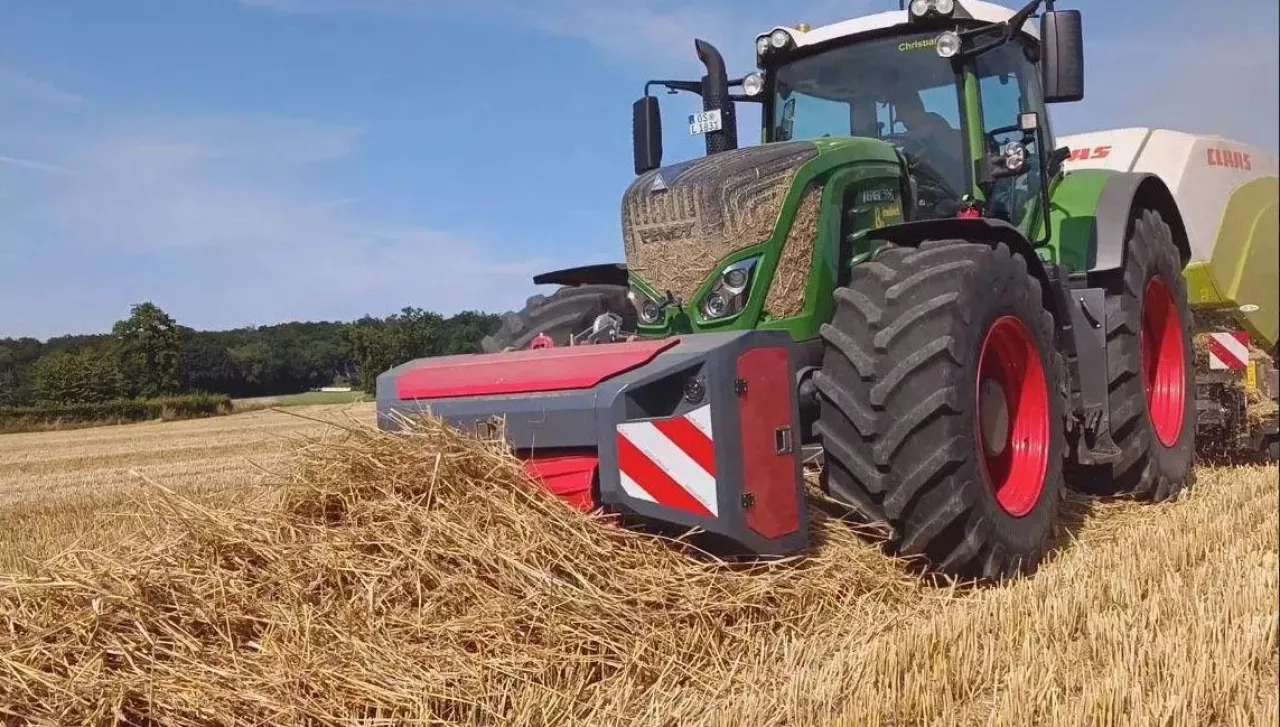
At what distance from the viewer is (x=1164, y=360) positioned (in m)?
6.21

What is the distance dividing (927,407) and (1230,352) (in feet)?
11.6

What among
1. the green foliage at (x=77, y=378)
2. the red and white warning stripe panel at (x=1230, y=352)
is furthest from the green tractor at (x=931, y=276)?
the green foliage at (x=77, y=378)

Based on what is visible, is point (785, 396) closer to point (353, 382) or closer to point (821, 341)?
point (821, 341)

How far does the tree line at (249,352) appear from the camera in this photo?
1930 inches

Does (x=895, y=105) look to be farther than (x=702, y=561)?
Yes

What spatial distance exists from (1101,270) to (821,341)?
1963 millimetres

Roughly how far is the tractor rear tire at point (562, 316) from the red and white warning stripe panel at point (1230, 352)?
3.49 metres

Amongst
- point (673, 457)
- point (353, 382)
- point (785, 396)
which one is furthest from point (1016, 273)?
point (353, 382)

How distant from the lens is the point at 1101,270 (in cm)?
545

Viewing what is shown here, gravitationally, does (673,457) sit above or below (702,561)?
above

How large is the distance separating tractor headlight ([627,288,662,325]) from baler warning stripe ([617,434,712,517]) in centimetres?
114

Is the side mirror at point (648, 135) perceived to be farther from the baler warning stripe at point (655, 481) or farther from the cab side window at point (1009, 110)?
the baler warning stripe at point (655, 481)

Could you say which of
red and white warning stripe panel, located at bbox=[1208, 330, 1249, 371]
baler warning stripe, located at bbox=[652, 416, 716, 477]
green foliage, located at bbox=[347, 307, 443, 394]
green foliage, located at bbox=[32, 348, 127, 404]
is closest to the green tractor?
red and white warning stripe panel, located at bbox=[1208, 330, 1249, 371]

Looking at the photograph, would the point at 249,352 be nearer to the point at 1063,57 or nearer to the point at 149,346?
the point at 149,346
